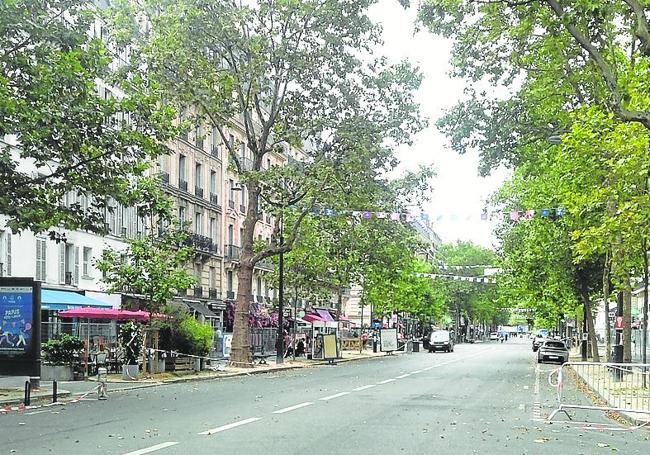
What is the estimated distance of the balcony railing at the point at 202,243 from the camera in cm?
5509

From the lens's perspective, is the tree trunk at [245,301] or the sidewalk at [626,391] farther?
the tree trunk at [245,301]

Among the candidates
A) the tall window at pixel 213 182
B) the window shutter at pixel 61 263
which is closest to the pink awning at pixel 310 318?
the tall window at pixel 213 182

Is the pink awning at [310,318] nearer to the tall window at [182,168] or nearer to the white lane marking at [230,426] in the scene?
the tall window at [182,168]

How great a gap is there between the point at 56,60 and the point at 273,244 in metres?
20.9

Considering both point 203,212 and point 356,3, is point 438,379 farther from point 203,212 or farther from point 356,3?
point 203,212

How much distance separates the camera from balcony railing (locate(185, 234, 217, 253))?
55094mm

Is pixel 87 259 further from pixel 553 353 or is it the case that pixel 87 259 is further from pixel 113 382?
pixel 553 353

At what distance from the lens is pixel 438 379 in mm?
28938

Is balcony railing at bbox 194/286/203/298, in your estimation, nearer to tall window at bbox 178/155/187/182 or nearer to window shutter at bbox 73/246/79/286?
tall window at bbox 178/155/187/182

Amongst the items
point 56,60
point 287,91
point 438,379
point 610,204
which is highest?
point 287,91

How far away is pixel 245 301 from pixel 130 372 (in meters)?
9.28

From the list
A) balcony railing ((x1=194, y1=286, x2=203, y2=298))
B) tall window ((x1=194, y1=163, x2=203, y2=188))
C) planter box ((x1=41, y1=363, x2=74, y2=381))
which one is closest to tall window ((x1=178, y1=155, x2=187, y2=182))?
tall window ((x1=194, y1=163, x2=203, y2=188))

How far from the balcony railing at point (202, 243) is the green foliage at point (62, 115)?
33.2 meters

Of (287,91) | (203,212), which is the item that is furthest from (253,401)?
(203,212)
